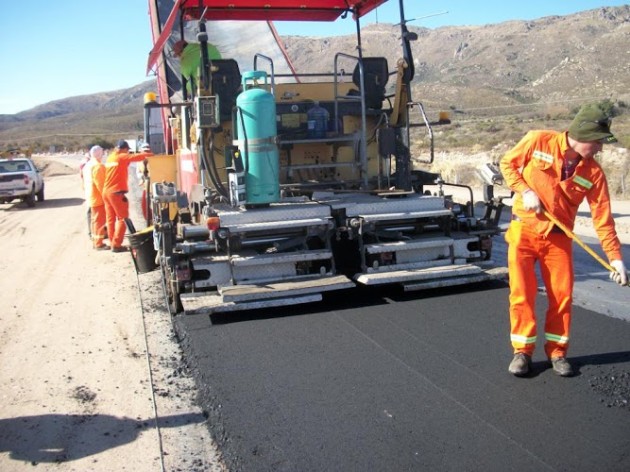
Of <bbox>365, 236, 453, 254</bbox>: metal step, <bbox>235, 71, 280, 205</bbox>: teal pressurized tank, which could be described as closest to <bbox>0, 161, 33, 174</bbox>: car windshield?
<bbox>235, 71, 280, 205</bbox>: teal pressurized tank

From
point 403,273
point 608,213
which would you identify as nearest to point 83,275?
point 403,273

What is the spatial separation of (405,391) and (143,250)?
521cm

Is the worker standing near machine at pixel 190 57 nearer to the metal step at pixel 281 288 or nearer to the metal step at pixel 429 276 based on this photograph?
the metal step at pixel 281 288

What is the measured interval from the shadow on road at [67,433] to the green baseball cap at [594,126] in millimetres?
3022

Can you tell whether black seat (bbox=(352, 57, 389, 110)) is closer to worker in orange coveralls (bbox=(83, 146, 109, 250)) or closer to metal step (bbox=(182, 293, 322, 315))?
metal step (bbox=(182, 293, 322, 315))

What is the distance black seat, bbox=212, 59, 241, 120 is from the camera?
7242 millimetres

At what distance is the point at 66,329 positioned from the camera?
624cm

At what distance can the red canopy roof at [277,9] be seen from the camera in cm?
775

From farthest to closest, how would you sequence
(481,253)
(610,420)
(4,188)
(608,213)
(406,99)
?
(4,188)
(406,99)
(481,253)
(608,213)
(610,420)

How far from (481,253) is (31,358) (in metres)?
4.62

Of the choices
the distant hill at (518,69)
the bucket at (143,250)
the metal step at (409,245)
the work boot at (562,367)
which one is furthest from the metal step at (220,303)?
the distant hill at (518,69)

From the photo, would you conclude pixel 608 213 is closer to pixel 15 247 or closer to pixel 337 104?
pixel 337 104

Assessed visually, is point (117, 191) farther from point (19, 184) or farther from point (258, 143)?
point (19, 184)

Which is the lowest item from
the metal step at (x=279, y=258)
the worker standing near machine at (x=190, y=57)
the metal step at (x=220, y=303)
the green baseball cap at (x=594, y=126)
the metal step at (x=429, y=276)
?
the metal step at (x=220, y=303)
